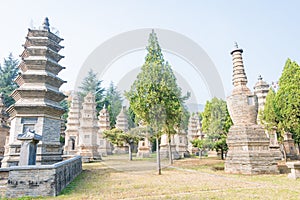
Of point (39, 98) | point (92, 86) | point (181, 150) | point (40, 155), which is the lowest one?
point (181, 150)

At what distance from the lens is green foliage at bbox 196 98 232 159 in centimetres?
2268

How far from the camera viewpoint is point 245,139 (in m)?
12.4

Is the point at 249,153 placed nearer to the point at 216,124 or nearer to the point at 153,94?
the point at 153,94

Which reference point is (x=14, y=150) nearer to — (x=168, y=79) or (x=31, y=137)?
(x=31, y=137)

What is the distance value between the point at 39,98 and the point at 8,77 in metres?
34.8

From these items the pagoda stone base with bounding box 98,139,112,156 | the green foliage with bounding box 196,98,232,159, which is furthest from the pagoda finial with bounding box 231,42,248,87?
the pagoda stone base with bounding box 98,139,112,156

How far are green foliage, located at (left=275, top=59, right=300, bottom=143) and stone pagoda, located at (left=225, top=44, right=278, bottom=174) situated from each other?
5913 mm

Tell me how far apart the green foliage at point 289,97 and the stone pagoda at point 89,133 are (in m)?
21.1

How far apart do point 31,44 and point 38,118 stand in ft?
20.9

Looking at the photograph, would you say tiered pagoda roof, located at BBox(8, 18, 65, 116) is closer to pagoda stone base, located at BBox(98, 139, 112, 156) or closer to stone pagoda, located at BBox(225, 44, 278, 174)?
stone pagoda, located at BBox(225, 44, 278, 174)

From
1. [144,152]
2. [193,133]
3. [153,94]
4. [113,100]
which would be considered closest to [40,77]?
[153,94]

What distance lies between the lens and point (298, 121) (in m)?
16.9

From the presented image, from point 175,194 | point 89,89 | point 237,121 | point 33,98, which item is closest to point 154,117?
point 237,121

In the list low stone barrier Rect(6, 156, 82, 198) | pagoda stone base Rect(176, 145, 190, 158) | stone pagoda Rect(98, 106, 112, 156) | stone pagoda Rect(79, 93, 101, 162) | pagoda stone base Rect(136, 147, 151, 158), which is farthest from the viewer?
stone pagoda Rect(98, 106, 112, 156)
